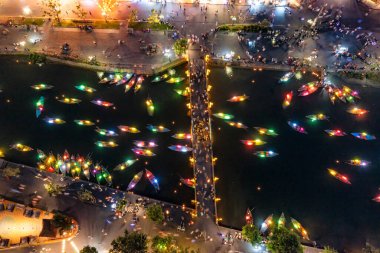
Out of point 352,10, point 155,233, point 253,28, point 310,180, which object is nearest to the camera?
point 155,233

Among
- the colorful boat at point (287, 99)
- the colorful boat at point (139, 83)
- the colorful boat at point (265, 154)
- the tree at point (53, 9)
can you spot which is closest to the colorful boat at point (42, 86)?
the colorful boat at point (139, 83)

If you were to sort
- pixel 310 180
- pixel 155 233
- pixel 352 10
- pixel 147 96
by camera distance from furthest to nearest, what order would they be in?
pixel 352 10, pixel 147 96, pixel 310 180, pixel 155 233

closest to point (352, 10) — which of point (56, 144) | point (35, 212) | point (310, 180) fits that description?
point (310, 180)

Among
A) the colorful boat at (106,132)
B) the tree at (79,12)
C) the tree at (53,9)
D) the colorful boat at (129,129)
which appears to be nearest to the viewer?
the colorful boat at (106,132)

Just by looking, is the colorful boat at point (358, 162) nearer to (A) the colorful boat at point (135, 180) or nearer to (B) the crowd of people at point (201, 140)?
(B) the crowd of people at point (201, 140)

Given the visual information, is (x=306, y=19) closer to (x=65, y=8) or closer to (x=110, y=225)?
(x=65, y=8)

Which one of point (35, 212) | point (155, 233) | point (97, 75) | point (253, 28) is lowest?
point (155, 233)

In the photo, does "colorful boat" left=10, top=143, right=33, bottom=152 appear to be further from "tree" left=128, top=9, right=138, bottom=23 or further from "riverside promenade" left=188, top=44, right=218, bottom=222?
"tree" left=128, top=9, right=138, bottom=23
